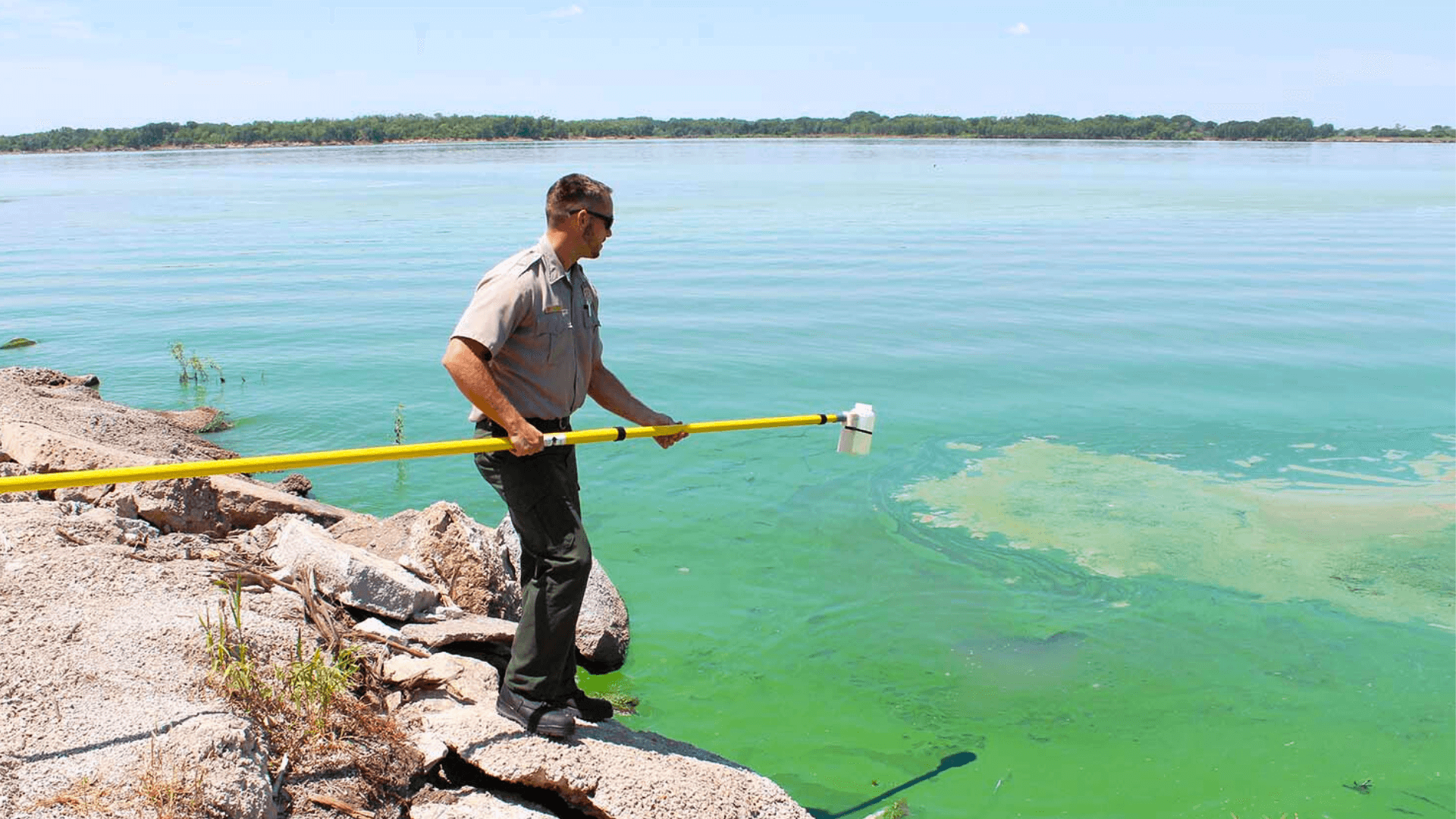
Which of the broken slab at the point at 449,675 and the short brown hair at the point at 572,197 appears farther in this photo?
the broken slab at the point at 449,675

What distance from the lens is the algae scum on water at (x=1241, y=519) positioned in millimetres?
7273

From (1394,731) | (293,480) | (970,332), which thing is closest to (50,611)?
(293,480)

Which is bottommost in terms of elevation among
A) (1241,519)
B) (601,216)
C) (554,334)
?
(1241,519)

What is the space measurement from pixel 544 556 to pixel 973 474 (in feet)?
18.7

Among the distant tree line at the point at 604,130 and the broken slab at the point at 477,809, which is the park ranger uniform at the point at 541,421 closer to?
the broken slab at the point at 477,809

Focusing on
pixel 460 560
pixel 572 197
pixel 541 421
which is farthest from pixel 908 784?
pixel 572 197

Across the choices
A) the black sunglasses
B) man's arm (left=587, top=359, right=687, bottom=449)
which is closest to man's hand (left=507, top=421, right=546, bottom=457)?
man's arm (left=587, top=359, right=687, bottom=449)

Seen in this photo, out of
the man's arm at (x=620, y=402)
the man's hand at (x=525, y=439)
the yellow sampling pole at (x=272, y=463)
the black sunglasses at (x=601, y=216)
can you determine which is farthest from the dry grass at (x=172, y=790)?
the black sunglasses at (x=601, y=216)

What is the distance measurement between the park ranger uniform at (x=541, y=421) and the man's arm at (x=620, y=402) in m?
A: 0.17

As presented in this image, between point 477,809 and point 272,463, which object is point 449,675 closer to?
point 477,809

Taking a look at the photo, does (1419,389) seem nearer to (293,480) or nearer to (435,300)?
(293,480)

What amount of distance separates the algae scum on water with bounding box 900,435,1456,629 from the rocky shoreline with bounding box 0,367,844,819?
141 inches

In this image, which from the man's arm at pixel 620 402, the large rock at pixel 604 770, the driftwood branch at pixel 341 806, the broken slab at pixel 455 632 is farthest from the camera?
the broken slab at pixel 455 632

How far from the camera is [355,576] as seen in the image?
5.20m
